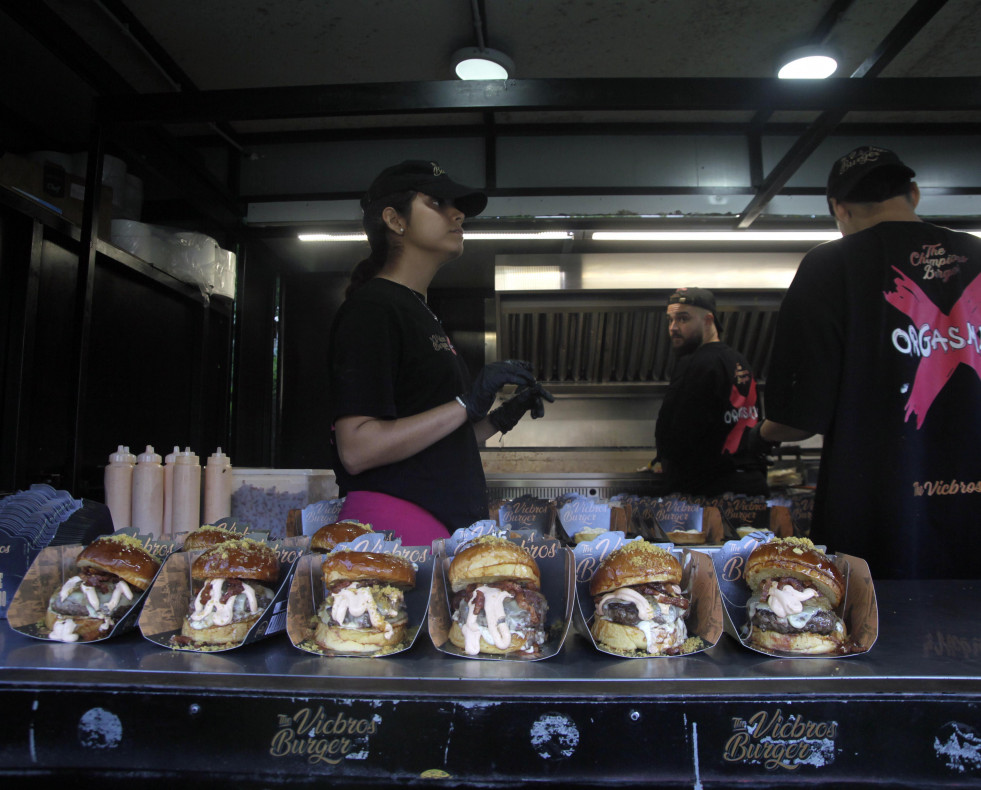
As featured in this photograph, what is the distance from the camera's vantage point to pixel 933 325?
195 cm

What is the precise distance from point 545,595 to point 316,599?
0.45m

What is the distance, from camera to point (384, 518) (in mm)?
1750

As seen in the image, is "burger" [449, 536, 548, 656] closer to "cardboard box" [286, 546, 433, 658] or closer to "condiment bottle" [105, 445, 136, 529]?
"cardboard box" [286, 546, 433, 658]

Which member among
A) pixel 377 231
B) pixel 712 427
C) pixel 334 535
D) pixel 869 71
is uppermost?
pixel 869 71

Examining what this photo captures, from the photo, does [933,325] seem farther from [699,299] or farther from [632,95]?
[699,299]

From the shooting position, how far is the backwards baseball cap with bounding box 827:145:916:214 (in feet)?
6.64

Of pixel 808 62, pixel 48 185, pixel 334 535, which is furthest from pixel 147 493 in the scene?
pixel 808 62

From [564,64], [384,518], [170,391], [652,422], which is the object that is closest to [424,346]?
[384,518]

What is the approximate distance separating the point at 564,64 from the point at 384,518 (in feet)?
10.4

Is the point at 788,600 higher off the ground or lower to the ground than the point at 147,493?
lower

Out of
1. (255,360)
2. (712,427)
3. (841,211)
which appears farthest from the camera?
(255,360)

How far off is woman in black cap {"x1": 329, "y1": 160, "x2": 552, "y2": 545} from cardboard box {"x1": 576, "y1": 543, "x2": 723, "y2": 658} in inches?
19.7

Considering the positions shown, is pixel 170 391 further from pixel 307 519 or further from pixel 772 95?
pixel 772 95

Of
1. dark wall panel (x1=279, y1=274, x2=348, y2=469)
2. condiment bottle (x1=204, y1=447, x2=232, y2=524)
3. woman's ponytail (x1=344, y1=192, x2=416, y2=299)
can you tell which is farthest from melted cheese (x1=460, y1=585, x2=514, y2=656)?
dark wall panel (x1=279, y1=274, x2=348, y2=469)
